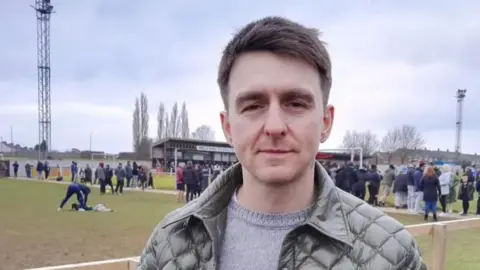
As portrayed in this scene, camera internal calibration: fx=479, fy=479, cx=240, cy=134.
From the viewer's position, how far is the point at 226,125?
1.62 meters

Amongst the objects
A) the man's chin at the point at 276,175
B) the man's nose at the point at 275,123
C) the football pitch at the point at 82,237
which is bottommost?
the football pitch at the point at 82,237

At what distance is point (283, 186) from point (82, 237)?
9.98 meters

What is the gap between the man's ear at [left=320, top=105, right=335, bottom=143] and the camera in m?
1.54

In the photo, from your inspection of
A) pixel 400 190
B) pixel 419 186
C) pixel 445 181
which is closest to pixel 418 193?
pixel 419 186

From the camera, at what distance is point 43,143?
177 ft

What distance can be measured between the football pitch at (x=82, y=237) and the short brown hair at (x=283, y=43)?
Answer: 5.94 m

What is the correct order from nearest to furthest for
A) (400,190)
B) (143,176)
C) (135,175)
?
(400,190) → (143,176) → (135,175)

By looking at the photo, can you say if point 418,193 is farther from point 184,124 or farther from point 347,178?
point 184,124

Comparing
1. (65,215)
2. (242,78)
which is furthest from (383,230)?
(65,215)

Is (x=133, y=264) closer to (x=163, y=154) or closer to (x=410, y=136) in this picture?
(x=163, y=154)

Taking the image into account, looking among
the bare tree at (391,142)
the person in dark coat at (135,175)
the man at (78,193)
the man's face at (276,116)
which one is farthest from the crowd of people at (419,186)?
the bare tree at (391,142)

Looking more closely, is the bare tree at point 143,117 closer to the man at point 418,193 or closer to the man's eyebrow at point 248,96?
the man at point 418,193

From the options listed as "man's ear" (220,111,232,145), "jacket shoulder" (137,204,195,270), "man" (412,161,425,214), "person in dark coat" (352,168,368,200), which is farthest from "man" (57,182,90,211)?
"man's ear" (220,111,232,145)

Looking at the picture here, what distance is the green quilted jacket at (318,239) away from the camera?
142 centimetres
